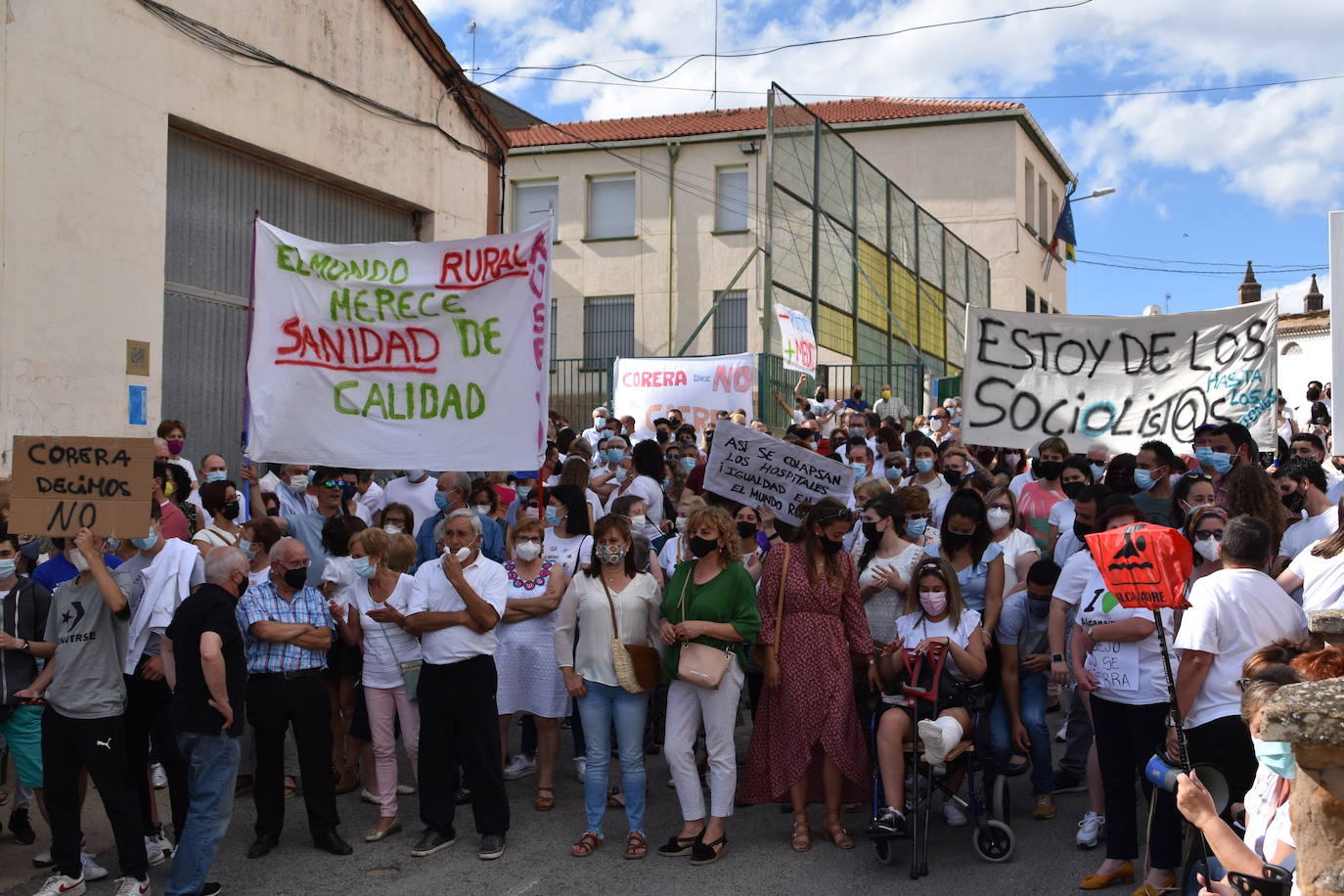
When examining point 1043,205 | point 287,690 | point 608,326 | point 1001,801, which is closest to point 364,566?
point 287,690

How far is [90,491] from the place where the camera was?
21.5ft

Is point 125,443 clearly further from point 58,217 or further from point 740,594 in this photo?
point 58,217

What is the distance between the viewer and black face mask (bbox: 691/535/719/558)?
23.5ft

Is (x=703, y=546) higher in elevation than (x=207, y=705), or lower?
higher

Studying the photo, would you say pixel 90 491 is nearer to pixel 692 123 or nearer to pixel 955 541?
pixel 955 541

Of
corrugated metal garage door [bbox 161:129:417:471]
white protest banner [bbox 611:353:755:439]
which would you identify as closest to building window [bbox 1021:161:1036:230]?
white protest banner [bbox 611:353:755:439]

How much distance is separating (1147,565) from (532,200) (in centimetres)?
3092

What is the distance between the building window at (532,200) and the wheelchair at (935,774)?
1120 inches

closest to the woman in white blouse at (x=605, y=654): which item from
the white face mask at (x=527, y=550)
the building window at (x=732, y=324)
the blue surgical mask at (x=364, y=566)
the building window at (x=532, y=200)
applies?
the white face mask at (x=527, y=550)

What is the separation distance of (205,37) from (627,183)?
2184 cm

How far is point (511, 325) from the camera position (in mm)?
8773

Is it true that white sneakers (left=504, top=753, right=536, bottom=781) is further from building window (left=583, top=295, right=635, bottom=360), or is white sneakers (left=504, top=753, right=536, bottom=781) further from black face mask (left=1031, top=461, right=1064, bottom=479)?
building window (left=583, top=295, right=635, bottom=360)

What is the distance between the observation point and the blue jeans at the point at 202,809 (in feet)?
20.4

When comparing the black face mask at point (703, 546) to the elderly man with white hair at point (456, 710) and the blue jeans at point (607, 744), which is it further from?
the elderly man with white hair at point (456, 710)
